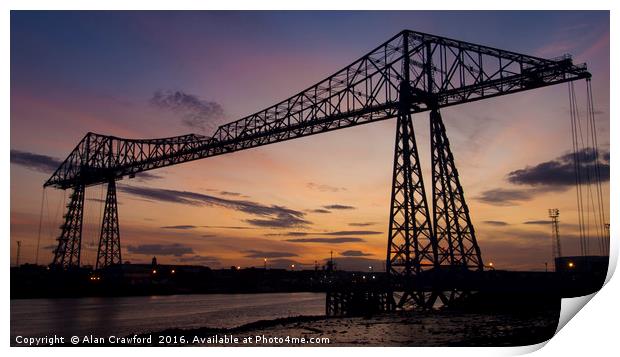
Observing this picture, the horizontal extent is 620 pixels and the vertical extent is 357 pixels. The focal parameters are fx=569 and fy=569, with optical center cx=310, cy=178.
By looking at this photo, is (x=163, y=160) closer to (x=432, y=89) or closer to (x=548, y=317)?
(x=432, y=89)

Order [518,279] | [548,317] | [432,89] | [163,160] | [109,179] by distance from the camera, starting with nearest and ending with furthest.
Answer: [548,317] < [518,279] < [432,89] < [163,160] < [109,179]

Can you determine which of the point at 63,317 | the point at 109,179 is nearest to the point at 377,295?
the point at 63,317

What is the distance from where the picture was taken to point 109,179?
5859 cm

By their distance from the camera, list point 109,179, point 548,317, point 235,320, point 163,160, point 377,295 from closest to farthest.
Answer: point 548,317 → point 377,295 → point 235,320 → point 163,160 → point 109,179

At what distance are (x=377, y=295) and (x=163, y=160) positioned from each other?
27285 mm

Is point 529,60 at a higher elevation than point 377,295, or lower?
higher
